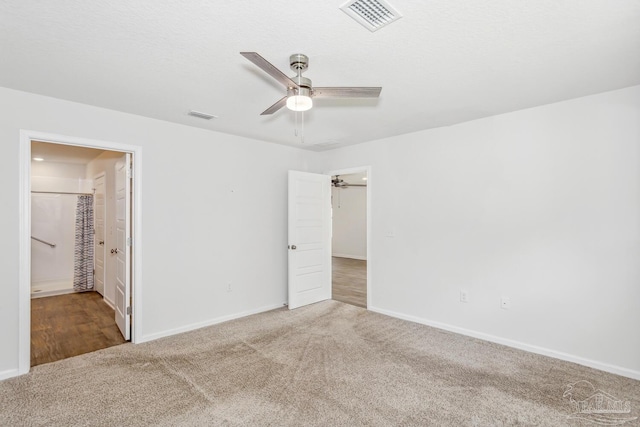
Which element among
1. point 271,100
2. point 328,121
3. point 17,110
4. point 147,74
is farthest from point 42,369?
point 328,121

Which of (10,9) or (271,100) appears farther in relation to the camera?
(271,100)

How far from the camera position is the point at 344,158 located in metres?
5.08

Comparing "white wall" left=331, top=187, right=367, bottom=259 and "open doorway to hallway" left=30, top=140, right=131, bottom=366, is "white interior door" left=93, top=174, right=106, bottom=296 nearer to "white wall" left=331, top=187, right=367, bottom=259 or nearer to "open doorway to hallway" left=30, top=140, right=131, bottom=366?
"open doorway to hallway" left=30, top=140, right=131, bottom=366

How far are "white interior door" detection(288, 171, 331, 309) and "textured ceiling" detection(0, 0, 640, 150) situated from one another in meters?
1.76

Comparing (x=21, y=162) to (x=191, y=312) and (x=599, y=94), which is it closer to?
(x=191, y=312)

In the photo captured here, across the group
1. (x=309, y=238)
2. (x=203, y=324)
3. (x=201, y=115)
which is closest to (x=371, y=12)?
(x=201, y=115)

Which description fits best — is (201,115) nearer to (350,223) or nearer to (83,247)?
(83,247)

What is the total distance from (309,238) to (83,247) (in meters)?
4.43

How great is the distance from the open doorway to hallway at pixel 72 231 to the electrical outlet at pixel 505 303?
16.5 ft

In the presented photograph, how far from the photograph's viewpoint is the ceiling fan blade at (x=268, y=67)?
5.55ft

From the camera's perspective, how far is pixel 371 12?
1.75 meters

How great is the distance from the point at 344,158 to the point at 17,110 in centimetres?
376

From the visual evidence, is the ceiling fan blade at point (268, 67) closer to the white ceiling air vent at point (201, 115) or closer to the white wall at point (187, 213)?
the white ceiling air vent at point (201, 115)

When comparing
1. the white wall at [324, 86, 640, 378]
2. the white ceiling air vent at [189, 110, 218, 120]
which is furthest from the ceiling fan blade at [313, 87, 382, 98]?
the white wall at [324, 86, 640, 378]
